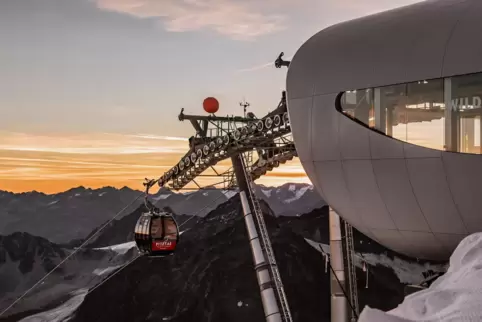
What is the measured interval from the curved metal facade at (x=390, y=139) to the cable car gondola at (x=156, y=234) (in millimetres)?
5278

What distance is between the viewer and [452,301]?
3.15m

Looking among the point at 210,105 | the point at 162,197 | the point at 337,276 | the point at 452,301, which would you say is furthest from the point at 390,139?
the point at 162,197

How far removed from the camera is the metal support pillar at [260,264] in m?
13.2

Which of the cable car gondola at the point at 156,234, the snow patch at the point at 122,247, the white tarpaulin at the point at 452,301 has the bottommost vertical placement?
the snow patch at the point at 122,247

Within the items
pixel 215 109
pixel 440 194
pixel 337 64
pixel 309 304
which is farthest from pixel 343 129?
pixel 309 304

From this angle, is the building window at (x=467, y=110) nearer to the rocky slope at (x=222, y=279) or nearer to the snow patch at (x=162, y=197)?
the rocky slope at (x=222, y=279)

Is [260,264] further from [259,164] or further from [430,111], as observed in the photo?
[430,111]

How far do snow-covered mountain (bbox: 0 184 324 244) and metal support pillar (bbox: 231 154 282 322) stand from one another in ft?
53.2

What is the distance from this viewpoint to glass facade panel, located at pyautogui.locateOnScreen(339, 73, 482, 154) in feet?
26.3

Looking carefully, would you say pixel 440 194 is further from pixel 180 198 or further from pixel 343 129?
pixel 180 198

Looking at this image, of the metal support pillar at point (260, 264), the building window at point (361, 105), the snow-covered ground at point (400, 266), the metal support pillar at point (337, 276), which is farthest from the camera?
the snow-covered ground at point (400, 266)

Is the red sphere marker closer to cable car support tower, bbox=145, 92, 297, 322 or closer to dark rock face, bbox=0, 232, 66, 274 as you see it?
cable car support tower, bbox=145, 92, 297, 322

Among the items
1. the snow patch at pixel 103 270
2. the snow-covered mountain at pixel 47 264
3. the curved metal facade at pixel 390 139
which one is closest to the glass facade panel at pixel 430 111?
the curved metal facade at pixel 390 139

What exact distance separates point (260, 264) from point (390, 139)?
5.72 m
